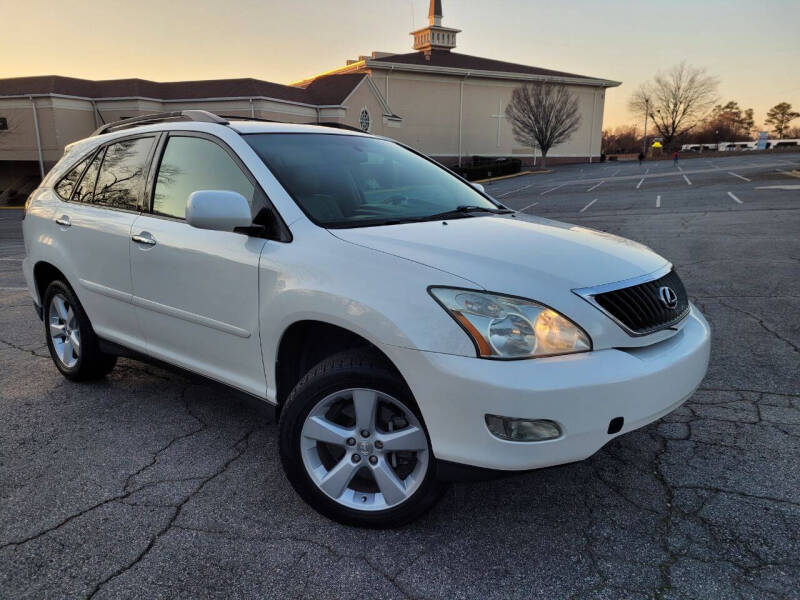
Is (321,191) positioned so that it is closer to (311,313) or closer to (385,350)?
(311,313)

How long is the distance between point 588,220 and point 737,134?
10695 cm

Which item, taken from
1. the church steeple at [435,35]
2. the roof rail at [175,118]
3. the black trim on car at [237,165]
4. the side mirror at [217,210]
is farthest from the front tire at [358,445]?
the church steeple at [435,35]

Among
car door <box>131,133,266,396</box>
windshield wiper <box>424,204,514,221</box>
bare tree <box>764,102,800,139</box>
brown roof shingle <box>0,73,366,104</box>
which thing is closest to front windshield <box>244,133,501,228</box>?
windshield wiper <box>424,204,514,221</box>

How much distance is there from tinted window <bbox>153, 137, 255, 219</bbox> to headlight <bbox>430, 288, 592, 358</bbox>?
138cm

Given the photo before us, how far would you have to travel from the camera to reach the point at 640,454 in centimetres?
333

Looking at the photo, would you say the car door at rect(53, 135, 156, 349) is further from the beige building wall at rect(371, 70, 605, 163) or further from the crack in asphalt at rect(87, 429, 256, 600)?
the beige building wall at rect(371, 70, 605, 163)

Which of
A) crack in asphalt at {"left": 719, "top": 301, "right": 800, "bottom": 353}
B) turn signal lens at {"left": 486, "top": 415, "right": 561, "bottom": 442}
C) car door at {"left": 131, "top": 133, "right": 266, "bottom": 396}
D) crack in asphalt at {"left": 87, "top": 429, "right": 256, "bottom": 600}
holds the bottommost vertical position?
crack in asphalt at {"left": 87, "top": 429, "right": 256, "bottom": 600}

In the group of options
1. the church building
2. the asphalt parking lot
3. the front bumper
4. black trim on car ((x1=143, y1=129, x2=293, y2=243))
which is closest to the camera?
the front bumper

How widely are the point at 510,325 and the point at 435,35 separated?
208 feet

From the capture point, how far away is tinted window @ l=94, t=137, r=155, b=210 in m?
3.86

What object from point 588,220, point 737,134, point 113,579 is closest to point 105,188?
point 113,579

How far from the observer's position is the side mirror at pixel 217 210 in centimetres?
281

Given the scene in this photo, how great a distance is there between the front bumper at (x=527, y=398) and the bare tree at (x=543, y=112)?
57084 mm


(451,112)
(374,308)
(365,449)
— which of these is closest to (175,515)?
(365,449)
